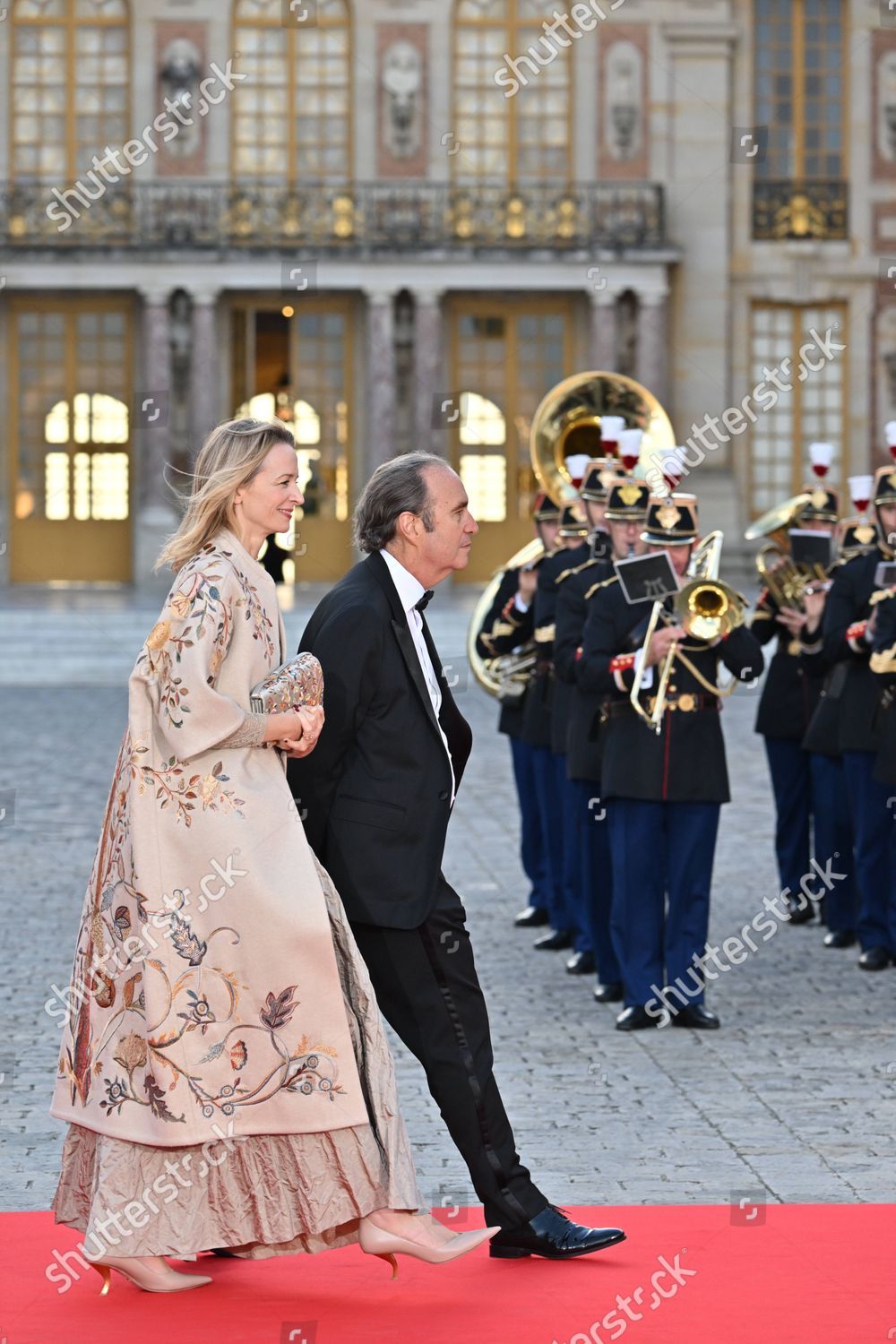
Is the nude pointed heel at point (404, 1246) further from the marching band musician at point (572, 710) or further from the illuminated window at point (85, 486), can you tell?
the illuminated window at point (85, 486)

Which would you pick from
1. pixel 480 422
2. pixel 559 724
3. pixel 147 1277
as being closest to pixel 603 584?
pixel 559 724

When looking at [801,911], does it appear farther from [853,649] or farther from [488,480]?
[488,480]

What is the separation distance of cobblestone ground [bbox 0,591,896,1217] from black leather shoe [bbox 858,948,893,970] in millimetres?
52

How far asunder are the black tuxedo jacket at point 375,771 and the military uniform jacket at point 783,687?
545 centimetres

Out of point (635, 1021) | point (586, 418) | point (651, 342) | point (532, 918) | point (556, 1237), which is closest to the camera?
point (556, 1237)

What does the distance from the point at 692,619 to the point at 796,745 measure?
261 cm

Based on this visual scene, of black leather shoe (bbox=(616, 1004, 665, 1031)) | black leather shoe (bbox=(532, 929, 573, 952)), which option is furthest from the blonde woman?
black leather shoe (bbox=(532, 929, 573, 952))

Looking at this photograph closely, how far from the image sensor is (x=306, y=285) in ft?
101

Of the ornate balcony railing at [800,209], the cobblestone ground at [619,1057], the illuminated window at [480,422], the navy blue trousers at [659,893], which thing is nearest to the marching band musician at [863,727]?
the cobblestone ground at [619,1057]

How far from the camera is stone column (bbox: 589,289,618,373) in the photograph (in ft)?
101

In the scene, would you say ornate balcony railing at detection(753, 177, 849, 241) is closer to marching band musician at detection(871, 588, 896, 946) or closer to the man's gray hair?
marching band musician at detection(871, 588, 896, 946)

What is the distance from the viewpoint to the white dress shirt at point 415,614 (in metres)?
5.14

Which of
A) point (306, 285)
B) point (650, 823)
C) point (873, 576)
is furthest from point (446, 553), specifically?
point (306, 285)

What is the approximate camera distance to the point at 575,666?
849cm
